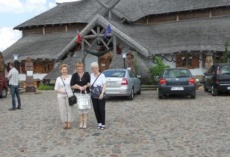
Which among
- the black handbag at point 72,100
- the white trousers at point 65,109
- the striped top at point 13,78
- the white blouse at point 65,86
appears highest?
the striped top at point 13,78

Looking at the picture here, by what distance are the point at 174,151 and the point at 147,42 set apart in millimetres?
24091

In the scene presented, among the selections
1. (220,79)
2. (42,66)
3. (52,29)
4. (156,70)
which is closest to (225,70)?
(220,79)

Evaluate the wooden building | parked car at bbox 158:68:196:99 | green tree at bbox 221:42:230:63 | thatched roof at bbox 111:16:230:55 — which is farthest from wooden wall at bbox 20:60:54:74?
parked car at bbox 158:68:196:99

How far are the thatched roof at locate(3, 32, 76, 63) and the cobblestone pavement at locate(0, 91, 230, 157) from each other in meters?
21.0

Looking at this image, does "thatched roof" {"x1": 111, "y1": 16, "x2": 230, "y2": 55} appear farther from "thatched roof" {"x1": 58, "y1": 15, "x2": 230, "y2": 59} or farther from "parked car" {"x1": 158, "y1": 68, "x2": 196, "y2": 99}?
"parked car" {"x1": 158, "y1": 68, "x2": 196, "y2": 99}

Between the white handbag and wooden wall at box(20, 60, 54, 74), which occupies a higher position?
wooden wall at box(20, 60, 54, 74)

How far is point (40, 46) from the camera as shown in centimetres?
3606

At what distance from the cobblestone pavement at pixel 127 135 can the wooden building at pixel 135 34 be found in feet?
50.8

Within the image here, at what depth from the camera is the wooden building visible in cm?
2939

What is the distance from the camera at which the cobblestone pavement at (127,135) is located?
24.1 feet

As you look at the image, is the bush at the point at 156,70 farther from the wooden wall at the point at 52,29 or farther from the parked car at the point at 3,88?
the wooden wall at the point at 52,29

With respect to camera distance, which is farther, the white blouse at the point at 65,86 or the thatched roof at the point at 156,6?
the thatched roof at the point at 156,6

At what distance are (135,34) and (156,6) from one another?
20.2ft

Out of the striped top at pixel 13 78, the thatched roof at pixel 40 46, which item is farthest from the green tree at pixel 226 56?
the striped top at pixel 13 78
